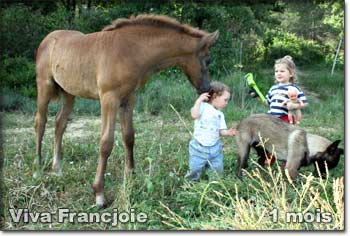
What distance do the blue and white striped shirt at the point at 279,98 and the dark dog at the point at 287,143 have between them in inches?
10.6

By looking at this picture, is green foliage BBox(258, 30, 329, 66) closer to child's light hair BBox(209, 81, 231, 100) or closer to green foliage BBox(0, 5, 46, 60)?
green foliage BBox(0, 5, 46, 60)

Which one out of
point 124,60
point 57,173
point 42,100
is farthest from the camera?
point 42,100

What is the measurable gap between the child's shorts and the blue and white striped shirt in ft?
2.13

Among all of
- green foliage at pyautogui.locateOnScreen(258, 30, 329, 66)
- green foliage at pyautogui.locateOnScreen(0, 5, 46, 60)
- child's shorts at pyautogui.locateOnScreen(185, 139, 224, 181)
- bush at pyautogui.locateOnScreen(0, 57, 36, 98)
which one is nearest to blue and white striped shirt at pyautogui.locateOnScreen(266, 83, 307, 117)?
child's shorts at pyautogui.locateOnScreen(185, 139, 224, 181)

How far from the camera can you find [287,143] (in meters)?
3.78

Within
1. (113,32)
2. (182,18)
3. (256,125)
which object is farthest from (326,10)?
(113,32)

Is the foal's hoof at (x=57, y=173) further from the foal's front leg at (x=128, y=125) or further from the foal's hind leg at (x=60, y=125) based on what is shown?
the foal's front leg at (x=128, y=125)

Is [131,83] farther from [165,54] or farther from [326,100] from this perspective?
[326,100]

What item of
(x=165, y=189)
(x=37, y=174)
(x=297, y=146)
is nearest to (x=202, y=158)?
(x=165, y=189)

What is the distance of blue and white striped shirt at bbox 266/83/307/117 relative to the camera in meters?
4.05

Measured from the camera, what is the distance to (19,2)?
8750 mm

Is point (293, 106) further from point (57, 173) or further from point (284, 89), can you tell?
point (57, 173)

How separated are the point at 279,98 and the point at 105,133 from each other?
61.7 inches

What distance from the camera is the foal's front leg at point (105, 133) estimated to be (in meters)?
3.59
